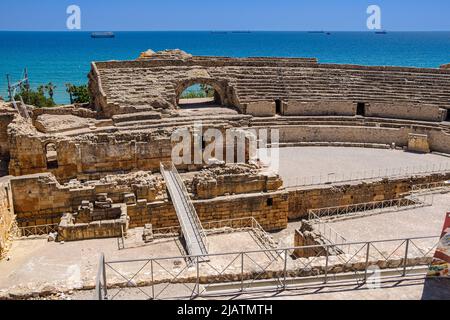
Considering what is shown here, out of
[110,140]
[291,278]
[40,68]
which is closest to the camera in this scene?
[291,278]

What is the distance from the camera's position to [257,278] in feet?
26.7

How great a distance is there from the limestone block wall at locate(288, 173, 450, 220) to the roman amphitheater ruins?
6 cm

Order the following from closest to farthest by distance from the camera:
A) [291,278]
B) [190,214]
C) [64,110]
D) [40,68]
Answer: [291,278]
[190,214]
[64,110]
[40,68]

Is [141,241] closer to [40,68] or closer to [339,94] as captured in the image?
[339,94]

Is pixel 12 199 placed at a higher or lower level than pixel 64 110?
lower

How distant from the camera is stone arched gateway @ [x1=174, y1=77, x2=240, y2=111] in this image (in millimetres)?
28562

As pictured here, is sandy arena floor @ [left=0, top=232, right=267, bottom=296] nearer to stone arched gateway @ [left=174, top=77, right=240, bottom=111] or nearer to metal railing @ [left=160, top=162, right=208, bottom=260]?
metal railing @ [left=160, top=162, right=208, bottom=260]

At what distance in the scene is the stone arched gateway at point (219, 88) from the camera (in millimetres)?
28562

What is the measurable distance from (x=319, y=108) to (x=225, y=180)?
1290 centimetres

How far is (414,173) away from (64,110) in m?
20.4

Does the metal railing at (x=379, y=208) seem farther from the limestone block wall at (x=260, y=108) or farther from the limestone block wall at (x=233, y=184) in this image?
the limestone block wall at (x=260, y=108)

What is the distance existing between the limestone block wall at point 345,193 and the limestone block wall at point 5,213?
10.9 metres

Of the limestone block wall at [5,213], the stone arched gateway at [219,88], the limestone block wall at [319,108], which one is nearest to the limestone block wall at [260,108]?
the limestone block wall at [319,108]
